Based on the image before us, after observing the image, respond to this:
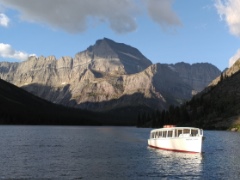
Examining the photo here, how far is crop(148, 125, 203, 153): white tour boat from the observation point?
341 feet

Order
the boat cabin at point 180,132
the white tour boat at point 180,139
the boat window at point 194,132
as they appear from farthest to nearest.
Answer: the boat window at point 194,132 < the boat cabin at point 180,132 < the white tour boat at point 180,139

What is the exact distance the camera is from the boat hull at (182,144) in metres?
104

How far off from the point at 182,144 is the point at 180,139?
64.2 inches

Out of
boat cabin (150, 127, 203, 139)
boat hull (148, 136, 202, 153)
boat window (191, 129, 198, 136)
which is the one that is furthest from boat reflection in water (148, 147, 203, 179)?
boat window (191, 129, 198, 136)

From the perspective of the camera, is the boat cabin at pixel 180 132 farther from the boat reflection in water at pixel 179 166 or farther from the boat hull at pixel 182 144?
the boat reflection in water at pixel 179 166

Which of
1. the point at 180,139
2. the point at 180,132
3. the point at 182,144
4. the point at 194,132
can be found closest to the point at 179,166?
the point at 182,144

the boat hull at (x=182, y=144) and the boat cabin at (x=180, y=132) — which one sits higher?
the boat cabin at (x=180, y=132)

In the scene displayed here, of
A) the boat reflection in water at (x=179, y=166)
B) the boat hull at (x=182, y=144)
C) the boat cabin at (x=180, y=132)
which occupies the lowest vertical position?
the boat reflection in water at (x=179, y=166)

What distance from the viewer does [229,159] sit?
94562mm

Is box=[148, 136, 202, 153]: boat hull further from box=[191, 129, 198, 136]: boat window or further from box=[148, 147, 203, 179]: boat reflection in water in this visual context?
box=[191, 129, 198, 136]: boat window

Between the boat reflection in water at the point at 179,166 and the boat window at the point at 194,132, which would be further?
the boat window at the point at 194,132

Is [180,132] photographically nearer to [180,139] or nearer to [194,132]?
[180,139]

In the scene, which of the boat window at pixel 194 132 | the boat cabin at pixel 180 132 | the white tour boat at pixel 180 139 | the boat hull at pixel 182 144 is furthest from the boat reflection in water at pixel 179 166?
the boat window at pixel 194 132

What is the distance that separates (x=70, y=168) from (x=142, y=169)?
50.8ft
